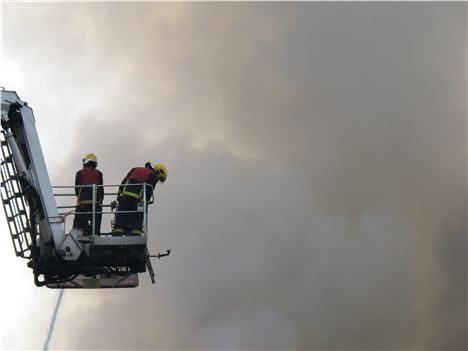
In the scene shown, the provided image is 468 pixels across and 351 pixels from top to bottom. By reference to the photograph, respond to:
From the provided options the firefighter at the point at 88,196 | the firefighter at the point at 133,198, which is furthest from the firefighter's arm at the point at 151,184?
the firefighter at the point at 88,196

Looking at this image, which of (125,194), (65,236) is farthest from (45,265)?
(125,194)

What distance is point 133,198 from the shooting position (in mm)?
29203

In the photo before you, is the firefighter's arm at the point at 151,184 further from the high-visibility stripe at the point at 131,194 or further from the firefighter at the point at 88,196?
the firefighter at the point at 88,196

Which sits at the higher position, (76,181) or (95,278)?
(76,181)

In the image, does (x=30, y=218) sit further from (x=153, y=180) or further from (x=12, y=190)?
(x=153, y=180)

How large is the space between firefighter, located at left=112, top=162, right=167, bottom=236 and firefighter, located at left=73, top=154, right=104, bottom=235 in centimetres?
52

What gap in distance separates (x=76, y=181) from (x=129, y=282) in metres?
3.01

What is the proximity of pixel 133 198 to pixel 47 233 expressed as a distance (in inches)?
96.7

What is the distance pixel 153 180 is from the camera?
2959 cm

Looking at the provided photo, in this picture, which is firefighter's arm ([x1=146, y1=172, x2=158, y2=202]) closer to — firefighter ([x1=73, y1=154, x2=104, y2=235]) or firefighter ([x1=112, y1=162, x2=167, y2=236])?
firefighter ([x1=112, y1=162, x2=167, y2=236])

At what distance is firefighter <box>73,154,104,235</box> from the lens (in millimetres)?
28719

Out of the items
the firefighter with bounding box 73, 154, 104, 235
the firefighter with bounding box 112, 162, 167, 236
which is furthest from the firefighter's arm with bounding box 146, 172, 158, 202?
the firefighter with bounding box 73, 154, 104, 235

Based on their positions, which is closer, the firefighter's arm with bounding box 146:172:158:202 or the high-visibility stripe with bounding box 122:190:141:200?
the high-visibility stripe with bounding box 122:190:141:200

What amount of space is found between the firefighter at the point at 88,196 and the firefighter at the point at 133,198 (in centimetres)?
52
